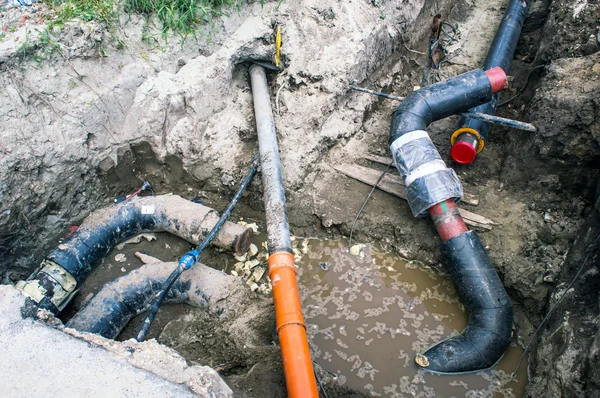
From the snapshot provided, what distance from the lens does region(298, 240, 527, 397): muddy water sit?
294 cm

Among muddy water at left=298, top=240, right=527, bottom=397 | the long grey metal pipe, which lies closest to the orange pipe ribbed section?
the long grey metal pipe

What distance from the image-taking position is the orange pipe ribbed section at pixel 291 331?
2400 mm

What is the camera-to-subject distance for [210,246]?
12.0 feet

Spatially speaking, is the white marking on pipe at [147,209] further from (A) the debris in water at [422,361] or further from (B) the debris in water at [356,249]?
(A) the debris in water at [422,361]

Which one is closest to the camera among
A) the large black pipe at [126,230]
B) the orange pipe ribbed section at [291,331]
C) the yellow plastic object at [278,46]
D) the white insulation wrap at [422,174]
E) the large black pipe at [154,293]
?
the orange pipe ribbed section at [291,331]

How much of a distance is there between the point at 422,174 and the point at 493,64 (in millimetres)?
2351

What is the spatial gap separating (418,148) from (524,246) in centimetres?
120

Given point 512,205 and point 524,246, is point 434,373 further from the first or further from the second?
point 512,205

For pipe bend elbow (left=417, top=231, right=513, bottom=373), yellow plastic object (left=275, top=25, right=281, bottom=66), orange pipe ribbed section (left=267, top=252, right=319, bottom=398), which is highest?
yellow plastic object (left=275, top=25, right=281, bottom=66)

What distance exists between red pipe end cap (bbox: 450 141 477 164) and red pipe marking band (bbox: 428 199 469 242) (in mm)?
757

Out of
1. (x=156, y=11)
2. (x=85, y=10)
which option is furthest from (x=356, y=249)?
(x=85, y=10)

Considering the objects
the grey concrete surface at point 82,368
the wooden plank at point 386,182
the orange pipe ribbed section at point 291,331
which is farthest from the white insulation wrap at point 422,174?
the grey concrete surface at point 82,368

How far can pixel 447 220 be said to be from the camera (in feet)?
11.0

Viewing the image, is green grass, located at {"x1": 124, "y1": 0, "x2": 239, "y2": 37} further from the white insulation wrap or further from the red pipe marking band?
the red pipe marking band
